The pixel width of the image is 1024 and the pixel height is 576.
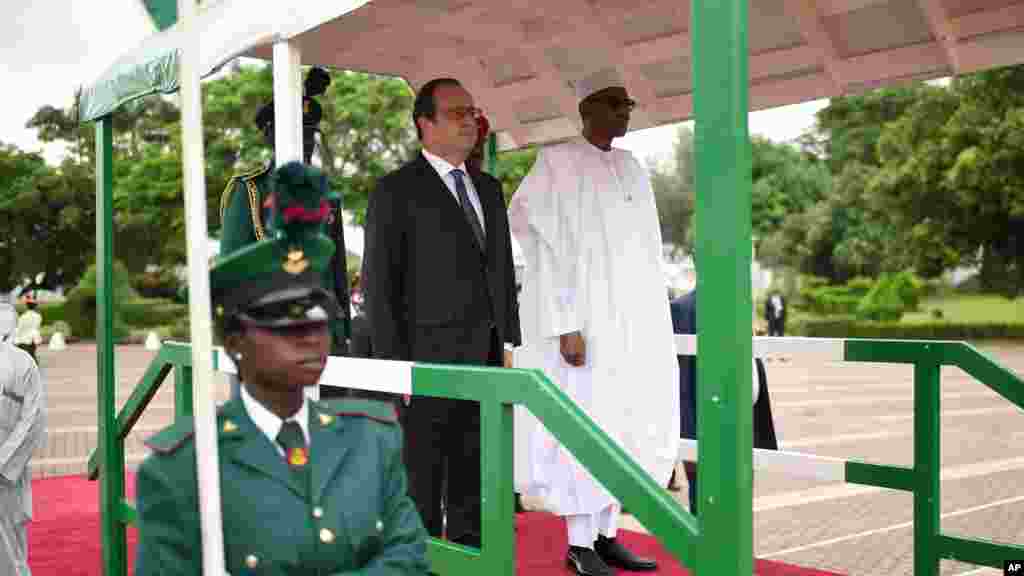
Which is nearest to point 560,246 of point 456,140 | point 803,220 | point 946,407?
point 456,140

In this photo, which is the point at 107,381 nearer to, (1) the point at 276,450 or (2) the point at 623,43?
(2) the point at 623,43

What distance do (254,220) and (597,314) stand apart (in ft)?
4.74

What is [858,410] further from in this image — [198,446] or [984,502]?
[198,446]

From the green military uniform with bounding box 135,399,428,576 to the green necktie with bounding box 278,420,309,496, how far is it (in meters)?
0.01

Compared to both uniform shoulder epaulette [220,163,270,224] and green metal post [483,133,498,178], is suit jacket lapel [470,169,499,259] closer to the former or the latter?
uniform shoulder epaulette [220,163,270,224]

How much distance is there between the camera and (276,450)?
2131 mm

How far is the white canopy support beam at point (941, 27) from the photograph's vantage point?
464 cm

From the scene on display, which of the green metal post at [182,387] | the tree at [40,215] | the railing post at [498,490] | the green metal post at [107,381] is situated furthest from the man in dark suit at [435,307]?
the tree at [40,215]

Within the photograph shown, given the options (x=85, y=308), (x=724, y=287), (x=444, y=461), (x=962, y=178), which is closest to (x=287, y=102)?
(x=444, y=461)

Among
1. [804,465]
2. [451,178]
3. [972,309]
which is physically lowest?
[972,309]

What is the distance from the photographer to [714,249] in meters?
2.76

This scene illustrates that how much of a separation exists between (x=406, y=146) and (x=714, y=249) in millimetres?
29394

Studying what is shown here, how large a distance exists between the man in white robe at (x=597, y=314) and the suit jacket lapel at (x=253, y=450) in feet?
8.08

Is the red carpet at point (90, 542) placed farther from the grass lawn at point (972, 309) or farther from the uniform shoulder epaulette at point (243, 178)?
the grass lawn at point (972, 309)
